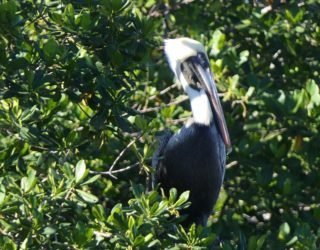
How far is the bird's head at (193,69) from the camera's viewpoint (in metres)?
6.07

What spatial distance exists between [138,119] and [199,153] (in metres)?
1.11

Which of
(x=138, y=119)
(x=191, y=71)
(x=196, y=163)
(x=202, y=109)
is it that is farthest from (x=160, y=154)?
(x=138, y=119)

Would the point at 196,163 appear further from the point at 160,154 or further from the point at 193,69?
the point at 193,69

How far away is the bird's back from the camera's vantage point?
602 cm

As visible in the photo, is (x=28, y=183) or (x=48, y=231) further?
(x=28, y=183)

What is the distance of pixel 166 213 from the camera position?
4.63 metres

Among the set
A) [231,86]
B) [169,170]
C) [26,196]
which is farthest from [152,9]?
[26,196]

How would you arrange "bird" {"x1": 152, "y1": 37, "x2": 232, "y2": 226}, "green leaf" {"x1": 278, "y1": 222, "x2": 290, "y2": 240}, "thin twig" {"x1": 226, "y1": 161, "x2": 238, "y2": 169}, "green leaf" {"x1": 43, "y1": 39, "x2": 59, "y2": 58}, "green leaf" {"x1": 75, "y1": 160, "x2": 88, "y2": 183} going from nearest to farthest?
"green leaf" {"x1": 75, "y1": 160, "x2": 88, "y2": 183}
"green leaf" {"x1": 43, "y1": 39, "x2": 59, "y2": 58}
"green leaf" {"x1": 278, "y1": 222, "x2": 290, "y2": 240}
"bird" {"x1": 152, "y1": 37, "x2": 232, "y2": 226}
"thin twig" {"x1": 226, "y1": 161, "x2": 238, "y2": 169}

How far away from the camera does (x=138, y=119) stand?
5.02 m

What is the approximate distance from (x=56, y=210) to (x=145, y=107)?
2.18 m

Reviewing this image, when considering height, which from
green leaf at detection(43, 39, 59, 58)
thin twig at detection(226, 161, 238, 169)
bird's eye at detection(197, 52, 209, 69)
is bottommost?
thin twig at detection(226, 161, 238, 169)

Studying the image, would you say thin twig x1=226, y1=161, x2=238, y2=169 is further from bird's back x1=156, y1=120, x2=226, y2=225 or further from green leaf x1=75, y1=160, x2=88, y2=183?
green leaf x1=75, y1=160, x2=88, y2=183

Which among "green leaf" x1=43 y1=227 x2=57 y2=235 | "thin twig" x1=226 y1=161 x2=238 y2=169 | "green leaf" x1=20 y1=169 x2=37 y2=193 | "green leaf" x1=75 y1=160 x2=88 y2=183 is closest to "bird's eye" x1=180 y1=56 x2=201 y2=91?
"thin twig" x1=226 y1=161 x2=238 y2=169

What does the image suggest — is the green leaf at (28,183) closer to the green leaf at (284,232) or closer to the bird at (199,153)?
the bird at (199,153)
